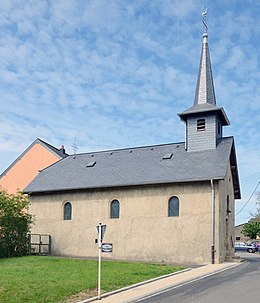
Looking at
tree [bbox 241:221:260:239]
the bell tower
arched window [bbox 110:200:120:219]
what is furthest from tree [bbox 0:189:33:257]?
tree [bbox 241:221:260:239]

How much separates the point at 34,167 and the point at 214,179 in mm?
21379

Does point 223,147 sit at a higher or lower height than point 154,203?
higher

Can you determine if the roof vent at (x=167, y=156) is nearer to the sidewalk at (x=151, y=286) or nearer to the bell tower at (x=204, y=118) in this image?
the bell tower at (x=204, y=118)

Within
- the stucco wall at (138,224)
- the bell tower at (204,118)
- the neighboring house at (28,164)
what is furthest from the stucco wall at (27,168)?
the bell tower at (204,118)

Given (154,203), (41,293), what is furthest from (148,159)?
(41,293)

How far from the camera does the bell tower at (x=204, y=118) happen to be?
89.6 ft

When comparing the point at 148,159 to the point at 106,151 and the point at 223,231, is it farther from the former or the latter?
the point at 223,231

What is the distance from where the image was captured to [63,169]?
31.7 metres

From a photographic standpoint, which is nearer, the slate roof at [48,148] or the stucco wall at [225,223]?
the stucco wall at [225,223]

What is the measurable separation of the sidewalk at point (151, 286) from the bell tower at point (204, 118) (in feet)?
36.2

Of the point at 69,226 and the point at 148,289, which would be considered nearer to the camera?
the point at 148,289

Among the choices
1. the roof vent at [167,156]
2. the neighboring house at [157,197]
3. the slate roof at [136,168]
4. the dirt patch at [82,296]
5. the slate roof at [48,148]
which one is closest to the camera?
the dirt patch at [82,296]

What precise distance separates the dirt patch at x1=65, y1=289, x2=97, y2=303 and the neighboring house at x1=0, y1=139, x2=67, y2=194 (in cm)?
2681

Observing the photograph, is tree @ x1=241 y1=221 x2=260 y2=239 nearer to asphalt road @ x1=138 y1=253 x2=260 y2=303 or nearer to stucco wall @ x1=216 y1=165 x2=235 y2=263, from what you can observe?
stucco wall @ x1=216 y1=165 x2=235 y2=263
